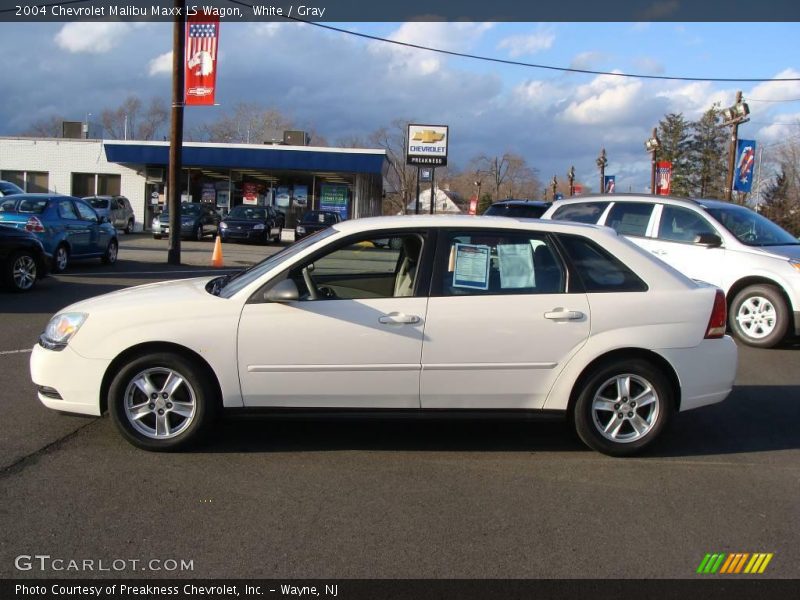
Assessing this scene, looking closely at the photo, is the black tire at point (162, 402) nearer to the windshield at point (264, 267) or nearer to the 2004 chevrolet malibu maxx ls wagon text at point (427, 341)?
the 2004 chevrolet malibu maxx ls wagon text at point (427, 341)

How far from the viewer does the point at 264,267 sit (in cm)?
509

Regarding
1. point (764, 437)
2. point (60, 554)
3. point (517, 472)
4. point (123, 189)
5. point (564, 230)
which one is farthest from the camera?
point (123, 189)

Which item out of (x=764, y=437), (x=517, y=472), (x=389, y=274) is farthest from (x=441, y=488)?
(x=764, y=437)

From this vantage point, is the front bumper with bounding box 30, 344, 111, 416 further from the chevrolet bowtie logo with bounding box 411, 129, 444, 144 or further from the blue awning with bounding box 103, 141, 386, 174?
the chevrolet bowtie logo with bounding box 411, 129, 444, 144

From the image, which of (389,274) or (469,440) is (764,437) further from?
(389,274)

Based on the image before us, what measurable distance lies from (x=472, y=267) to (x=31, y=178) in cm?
3842

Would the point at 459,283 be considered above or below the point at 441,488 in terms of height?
above

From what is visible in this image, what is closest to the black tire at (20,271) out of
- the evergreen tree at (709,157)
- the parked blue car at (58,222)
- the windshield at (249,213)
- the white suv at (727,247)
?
the parked blue car at (58,222)

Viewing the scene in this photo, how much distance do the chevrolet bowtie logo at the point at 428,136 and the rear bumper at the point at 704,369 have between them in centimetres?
3224

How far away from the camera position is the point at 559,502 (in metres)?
4.23

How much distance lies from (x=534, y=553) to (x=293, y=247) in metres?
2.81

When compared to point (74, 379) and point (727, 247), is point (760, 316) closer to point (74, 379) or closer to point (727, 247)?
point (727, 247)

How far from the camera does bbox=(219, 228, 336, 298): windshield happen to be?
491 cm

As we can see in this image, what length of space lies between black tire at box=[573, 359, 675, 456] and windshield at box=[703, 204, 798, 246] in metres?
5.51
